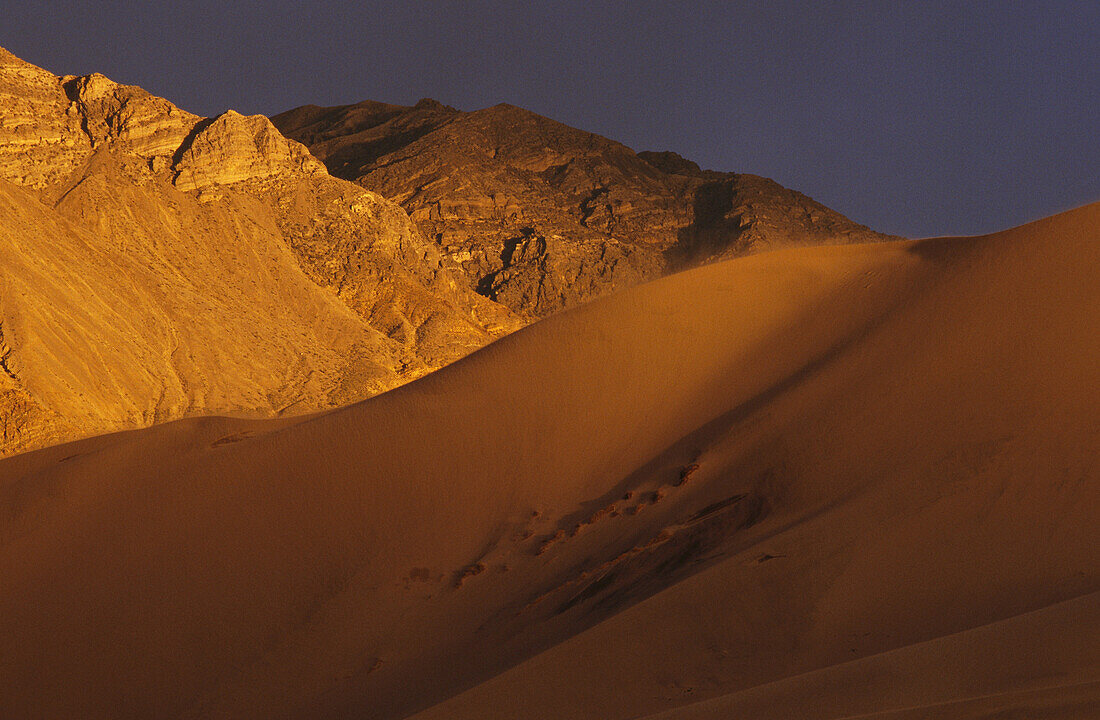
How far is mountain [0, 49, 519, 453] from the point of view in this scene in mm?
34656

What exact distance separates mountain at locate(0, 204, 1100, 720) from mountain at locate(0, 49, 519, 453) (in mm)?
21224

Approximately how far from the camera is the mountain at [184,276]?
34.7m

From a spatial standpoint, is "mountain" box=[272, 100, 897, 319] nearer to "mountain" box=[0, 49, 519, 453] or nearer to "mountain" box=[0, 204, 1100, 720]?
"mountain" box=[0, 49, 519, 453]

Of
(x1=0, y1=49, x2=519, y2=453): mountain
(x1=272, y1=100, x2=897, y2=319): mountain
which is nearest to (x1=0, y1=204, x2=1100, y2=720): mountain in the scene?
(x1=0, y1=49, x2=519, y2=453): mountain

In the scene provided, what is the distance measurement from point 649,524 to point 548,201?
204 feet

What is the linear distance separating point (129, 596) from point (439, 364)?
36295 millimetres

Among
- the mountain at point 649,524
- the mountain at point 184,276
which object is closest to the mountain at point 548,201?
the mountain at point 184,276

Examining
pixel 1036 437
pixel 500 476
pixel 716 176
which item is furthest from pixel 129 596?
pixel 716 176

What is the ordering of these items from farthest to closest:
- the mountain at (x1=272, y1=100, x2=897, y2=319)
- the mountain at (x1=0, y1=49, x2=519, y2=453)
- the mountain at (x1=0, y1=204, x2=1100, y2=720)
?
1. the mountain at (x1=272, y1=100, x2=897, y2=319)
2. the mountain at (x1=0, y1=49, x2=519, y2=453)
3. the mountain at (x1=0, y1=204, x2=1100, y2=720)

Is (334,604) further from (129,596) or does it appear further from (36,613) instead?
(36,613)

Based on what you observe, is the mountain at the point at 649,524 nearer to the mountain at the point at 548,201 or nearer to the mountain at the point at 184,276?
the mountain at the point at 184,276

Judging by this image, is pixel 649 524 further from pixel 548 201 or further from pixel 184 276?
pixel 548 201

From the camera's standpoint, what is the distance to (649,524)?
928 centimetres

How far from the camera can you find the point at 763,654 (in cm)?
665
